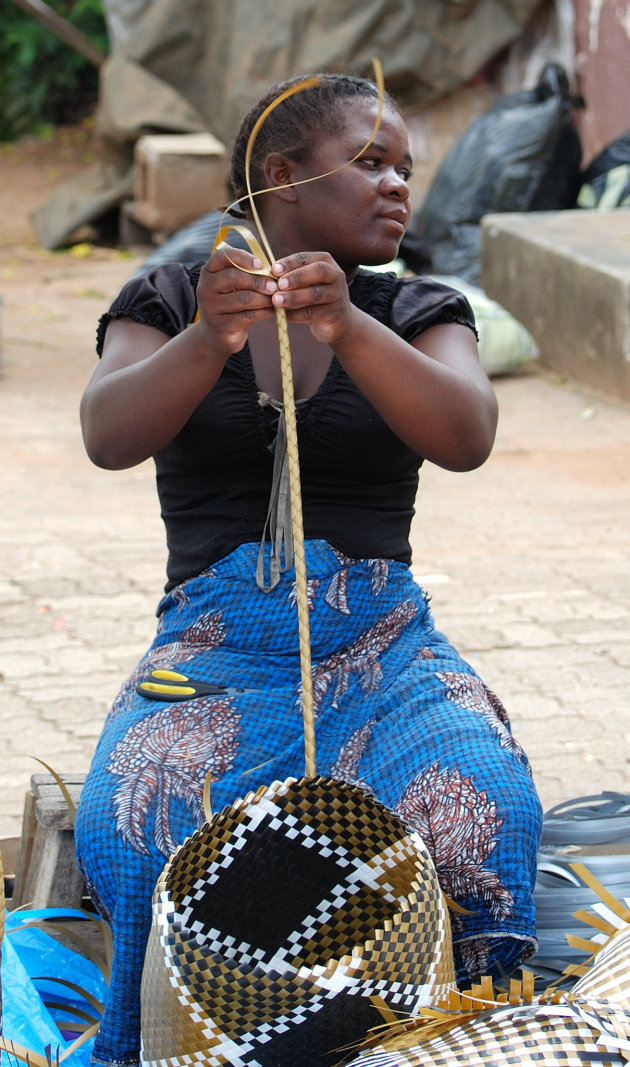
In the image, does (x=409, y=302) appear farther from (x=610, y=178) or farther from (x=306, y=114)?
(x=610, y=178)

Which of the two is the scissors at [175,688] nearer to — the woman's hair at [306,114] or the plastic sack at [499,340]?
the woman's hair at [306,114]

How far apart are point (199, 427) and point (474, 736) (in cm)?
62

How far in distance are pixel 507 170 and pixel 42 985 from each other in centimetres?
679

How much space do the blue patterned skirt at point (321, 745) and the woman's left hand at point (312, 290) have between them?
1.63 feet

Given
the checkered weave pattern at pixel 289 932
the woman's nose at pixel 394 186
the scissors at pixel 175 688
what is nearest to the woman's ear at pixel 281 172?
the woman's nose at pixel 394 186

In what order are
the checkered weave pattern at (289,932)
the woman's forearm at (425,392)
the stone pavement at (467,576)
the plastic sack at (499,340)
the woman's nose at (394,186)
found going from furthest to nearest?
the plastic sack at (499,340) → the stone pavement at (467,576) → the woman's nose at (394,186) → the woman's forearm at (425,392) → the checkered weave pattern at (289,932)

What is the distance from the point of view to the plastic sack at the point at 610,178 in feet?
24.8

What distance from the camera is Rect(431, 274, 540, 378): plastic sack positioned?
6363 mm

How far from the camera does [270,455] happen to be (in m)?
1.95

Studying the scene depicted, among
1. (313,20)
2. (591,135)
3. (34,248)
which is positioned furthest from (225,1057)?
(34,248)

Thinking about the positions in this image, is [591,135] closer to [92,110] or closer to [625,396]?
[625,396]

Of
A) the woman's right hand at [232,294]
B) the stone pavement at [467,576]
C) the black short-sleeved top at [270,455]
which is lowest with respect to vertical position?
the stone pavement at [467,576]

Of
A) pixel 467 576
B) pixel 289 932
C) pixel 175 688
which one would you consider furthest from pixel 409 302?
pixel 467 576

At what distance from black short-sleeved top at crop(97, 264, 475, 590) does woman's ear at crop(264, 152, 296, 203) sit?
0.65 feet
